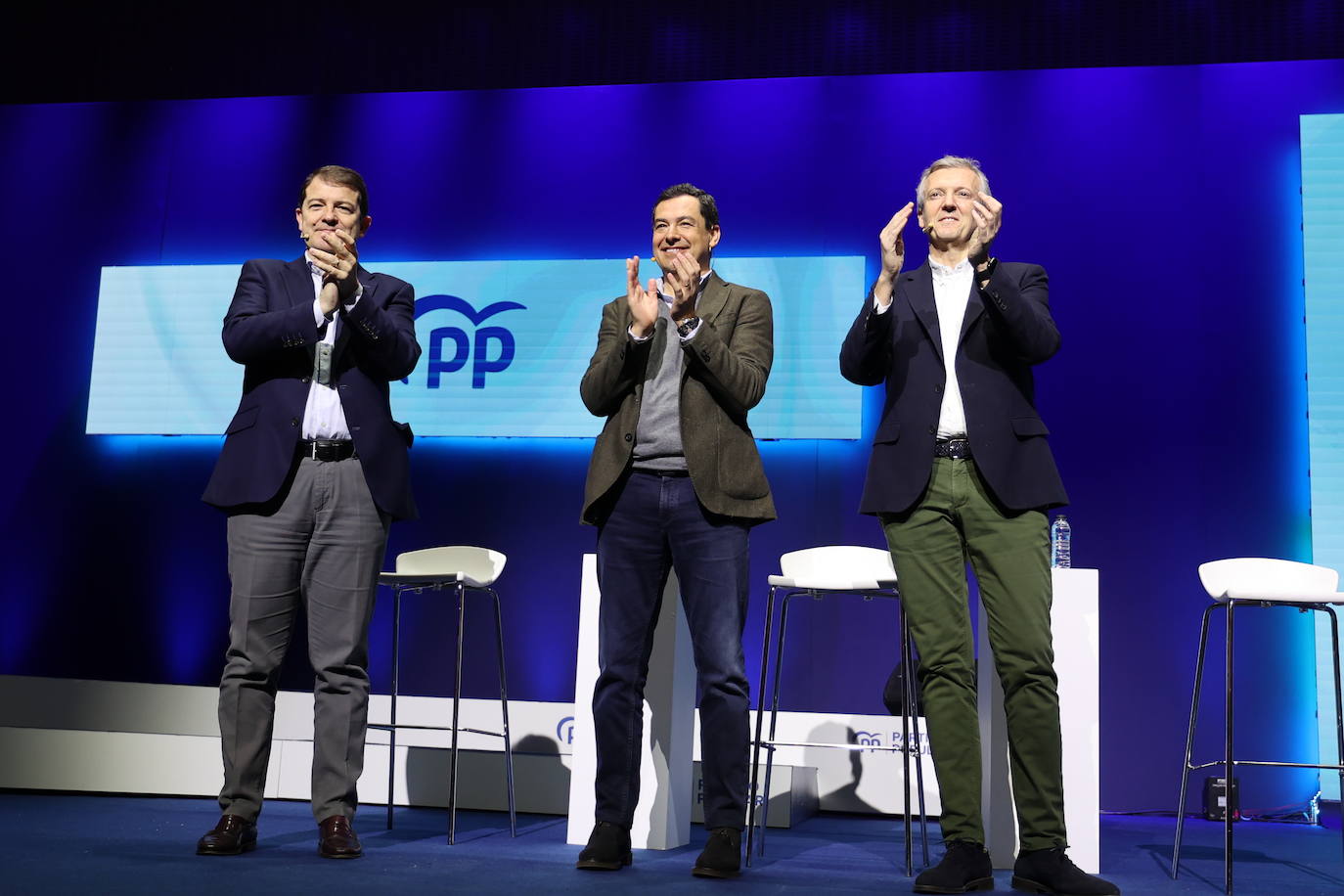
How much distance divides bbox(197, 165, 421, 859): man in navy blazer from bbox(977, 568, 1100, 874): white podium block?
5.28 ft

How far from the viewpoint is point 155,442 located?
610 centimetres

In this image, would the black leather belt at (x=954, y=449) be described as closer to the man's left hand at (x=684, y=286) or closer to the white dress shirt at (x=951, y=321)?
the white dress shirt at (x=951, y=321)

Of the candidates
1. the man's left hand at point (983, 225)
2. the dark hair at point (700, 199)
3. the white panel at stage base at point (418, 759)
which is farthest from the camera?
the white panel at stage base at point (418, 759)

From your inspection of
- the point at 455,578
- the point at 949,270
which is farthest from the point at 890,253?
the point at 455,578

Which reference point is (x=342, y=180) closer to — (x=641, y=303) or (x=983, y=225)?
(x=641, y=303)

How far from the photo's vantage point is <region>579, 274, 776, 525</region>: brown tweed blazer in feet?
9.12

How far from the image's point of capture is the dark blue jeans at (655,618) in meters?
2.76

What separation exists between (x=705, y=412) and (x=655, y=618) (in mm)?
493

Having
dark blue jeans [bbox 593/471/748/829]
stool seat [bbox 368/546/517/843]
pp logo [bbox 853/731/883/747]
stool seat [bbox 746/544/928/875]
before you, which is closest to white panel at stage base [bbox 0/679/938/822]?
pp logo [bbox 853/731/883/747]

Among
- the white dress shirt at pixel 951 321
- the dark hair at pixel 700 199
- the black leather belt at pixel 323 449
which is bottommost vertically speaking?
the black leather belt at pixel 323 449

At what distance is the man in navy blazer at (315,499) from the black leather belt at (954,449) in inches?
51.0

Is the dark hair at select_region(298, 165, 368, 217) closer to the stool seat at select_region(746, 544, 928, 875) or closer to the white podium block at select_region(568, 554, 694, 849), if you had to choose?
the white podium block at select_region(568, 554, 694, 849)

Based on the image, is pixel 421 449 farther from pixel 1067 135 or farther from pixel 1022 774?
pixel 1022 774

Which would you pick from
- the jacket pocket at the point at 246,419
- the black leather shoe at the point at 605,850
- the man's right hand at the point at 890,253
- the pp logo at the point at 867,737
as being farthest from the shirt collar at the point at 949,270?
the pp logo at the point at 867,737
